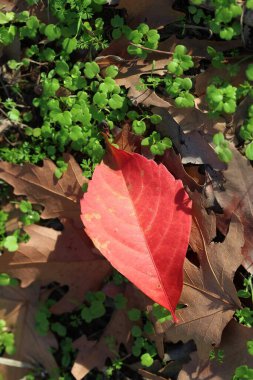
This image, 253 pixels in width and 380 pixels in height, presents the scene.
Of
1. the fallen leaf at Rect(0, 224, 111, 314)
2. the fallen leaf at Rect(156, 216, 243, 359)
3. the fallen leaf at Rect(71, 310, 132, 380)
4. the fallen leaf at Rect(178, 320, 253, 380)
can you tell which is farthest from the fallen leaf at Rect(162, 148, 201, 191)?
the fallen leaf at Rect(71, 310, 132, 380)

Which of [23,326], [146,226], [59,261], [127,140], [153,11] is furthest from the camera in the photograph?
[23,326]

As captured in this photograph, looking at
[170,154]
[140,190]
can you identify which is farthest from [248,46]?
[140,190]

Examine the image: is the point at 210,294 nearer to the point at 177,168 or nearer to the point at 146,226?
the point at 146,226

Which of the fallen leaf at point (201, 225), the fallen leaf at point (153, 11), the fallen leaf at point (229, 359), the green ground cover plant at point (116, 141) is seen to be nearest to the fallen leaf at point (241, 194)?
the green ground cover plant at point (116, 141)

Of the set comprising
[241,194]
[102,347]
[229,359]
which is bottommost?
[102,347]

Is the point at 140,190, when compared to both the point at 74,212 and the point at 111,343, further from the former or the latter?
the point at 111,343

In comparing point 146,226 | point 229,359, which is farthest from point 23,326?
point 229,359
